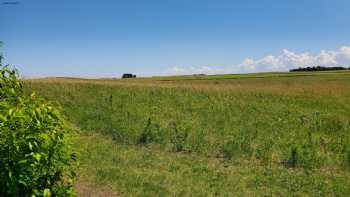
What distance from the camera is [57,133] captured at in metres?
3.50

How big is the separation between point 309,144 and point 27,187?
45.6 feet

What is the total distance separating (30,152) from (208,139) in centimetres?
1283

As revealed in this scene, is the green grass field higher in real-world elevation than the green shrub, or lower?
lower

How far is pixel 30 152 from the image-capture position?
329 cm

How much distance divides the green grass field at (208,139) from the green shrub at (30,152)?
2.18 feet

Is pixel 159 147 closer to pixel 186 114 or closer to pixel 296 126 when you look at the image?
pixel 186 114

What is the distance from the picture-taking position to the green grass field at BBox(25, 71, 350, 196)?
10305mm

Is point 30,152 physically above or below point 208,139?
above

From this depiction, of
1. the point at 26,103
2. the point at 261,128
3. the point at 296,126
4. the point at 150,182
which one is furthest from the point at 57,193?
A: the point at 296,126

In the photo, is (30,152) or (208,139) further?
(208,139)

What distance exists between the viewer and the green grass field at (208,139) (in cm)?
1030

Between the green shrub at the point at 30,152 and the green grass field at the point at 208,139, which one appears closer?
the green shrub at the point at 30,152

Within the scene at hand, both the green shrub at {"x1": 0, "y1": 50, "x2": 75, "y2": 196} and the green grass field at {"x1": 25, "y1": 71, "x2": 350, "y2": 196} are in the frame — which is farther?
the green grass field at {"x1": 25, "y1": 71, "x2": 350, "y2": 196}

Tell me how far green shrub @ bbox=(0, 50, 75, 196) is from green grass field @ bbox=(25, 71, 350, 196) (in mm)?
665
